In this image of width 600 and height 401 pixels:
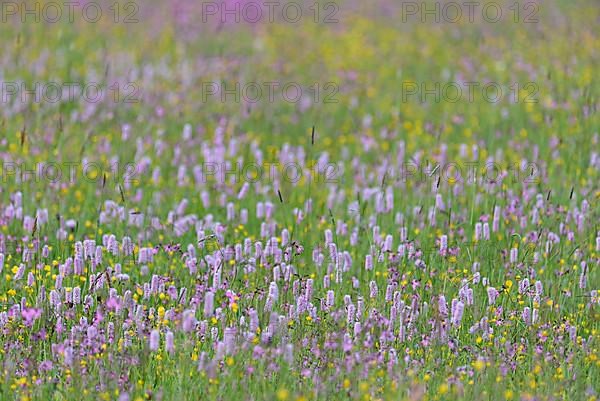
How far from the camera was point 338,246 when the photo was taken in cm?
677

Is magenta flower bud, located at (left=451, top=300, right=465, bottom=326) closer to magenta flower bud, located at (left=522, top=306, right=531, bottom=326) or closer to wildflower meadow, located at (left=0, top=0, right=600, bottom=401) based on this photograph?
wildflower meadow, located at (left=0, top=0, right=600, bottom=401)

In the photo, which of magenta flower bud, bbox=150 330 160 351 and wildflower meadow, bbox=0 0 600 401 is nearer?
magenta flower bud, bbox=150 330 160 351

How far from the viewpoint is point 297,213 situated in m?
6.96

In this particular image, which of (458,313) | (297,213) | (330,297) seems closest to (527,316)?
(458,313)

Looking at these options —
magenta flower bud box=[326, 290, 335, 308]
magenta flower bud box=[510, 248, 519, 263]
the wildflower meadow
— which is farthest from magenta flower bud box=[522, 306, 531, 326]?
magenta flower bud box=[326, 290, 335, 308]

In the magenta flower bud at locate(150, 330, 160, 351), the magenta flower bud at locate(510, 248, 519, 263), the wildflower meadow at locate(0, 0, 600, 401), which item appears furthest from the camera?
the magenta flower bud at locate(510, 248, 519, 263)

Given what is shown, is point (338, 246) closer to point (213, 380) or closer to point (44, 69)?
point (213, 380)

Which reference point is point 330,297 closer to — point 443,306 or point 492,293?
point 443,306

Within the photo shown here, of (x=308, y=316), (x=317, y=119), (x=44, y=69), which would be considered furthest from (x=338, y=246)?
(x=44, y=69)

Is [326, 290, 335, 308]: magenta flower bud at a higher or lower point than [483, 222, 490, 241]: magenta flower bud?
lower

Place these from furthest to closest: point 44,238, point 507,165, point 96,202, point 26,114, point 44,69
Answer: point 44,69, point 26,114, point 507,165, point 96,202, point 44,238

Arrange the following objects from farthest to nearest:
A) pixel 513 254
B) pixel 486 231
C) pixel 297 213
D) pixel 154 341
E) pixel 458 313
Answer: pixel 297 213
pixel 486 231
pixel 513 254
pixel 458 313
pixel 154 341

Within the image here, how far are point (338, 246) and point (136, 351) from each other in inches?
82.5

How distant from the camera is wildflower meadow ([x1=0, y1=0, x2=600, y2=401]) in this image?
4961 mm
